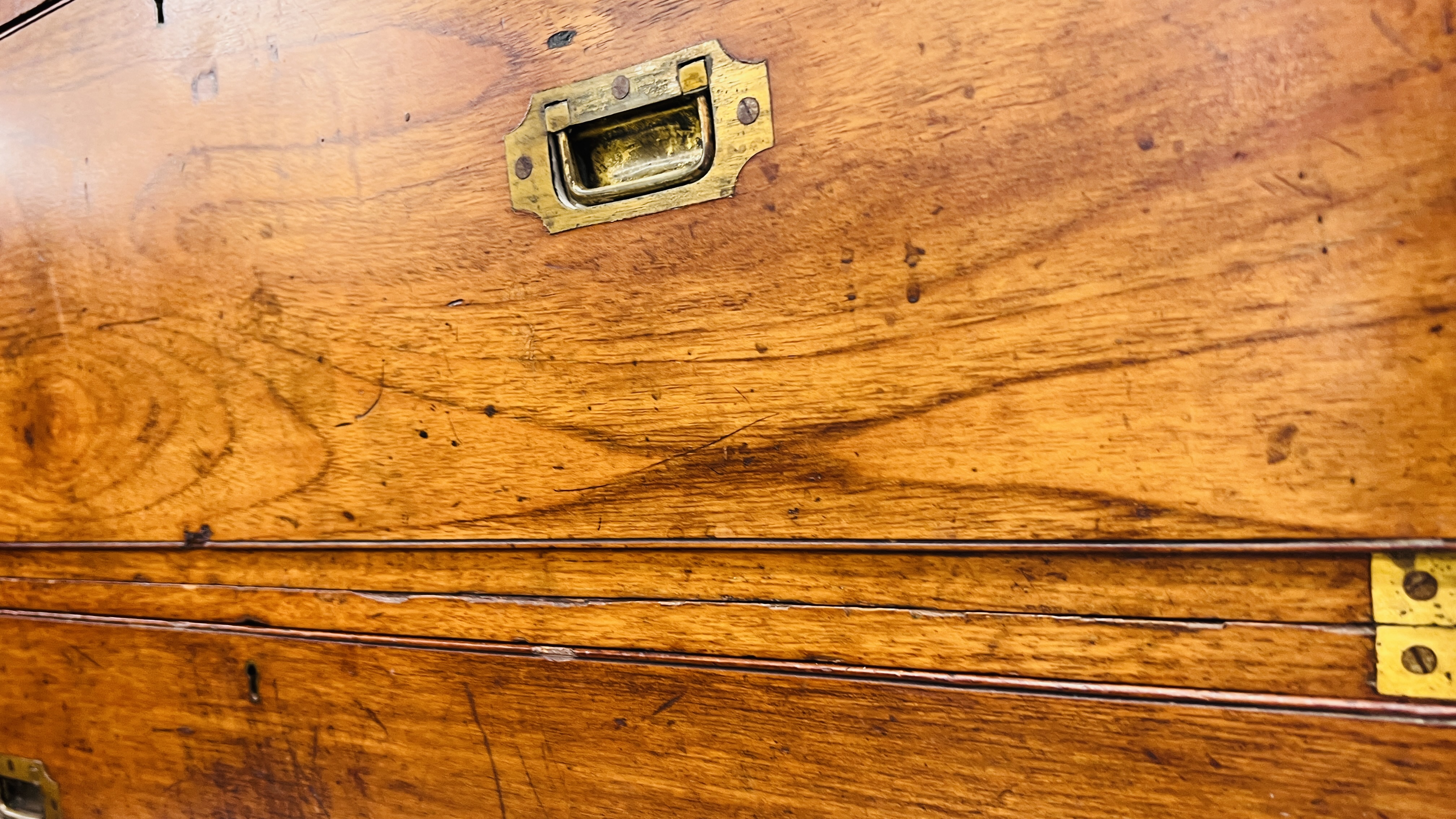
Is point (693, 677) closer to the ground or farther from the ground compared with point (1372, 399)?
closer to the ground

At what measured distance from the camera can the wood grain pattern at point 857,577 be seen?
0.37 meters

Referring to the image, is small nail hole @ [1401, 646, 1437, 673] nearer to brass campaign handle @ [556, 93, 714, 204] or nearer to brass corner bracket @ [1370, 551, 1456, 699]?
brass corner bracket @ [1370, 551, 1456, 699]

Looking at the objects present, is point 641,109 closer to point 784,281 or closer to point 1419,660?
point 784,281

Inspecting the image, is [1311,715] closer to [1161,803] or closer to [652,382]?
[1161,803]

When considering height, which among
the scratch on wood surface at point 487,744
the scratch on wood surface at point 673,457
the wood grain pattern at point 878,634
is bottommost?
the scratch on wood surface at point 487,744

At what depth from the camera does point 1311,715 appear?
360 millimetres

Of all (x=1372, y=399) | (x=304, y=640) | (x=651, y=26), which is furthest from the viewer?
(x=304, y=640)

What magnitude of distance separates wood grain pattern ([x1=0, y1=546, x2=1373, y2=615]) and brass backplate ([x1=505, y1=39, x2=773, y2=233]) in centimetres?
21

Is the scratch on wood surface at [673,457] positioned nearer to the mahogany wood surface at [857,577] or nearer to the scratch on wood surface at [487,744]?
the mahogany wood surface at [857,577]

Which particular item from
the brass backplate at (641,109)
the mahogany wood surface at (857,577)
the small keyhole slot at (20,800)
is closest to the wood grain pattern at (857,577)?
the mahogany wood surface at (857,577)

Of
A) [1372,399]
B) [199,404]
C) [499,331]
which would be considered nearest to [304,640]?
[199,404]

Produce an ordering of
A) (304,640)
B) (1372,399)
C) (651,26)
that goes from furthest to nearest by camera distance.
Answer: (304,640)
(651,26)
(1372,399)

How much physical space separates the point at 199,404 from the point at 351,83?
→ 0.95 feet

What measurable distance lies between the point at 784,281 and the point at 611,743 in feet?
1.04
